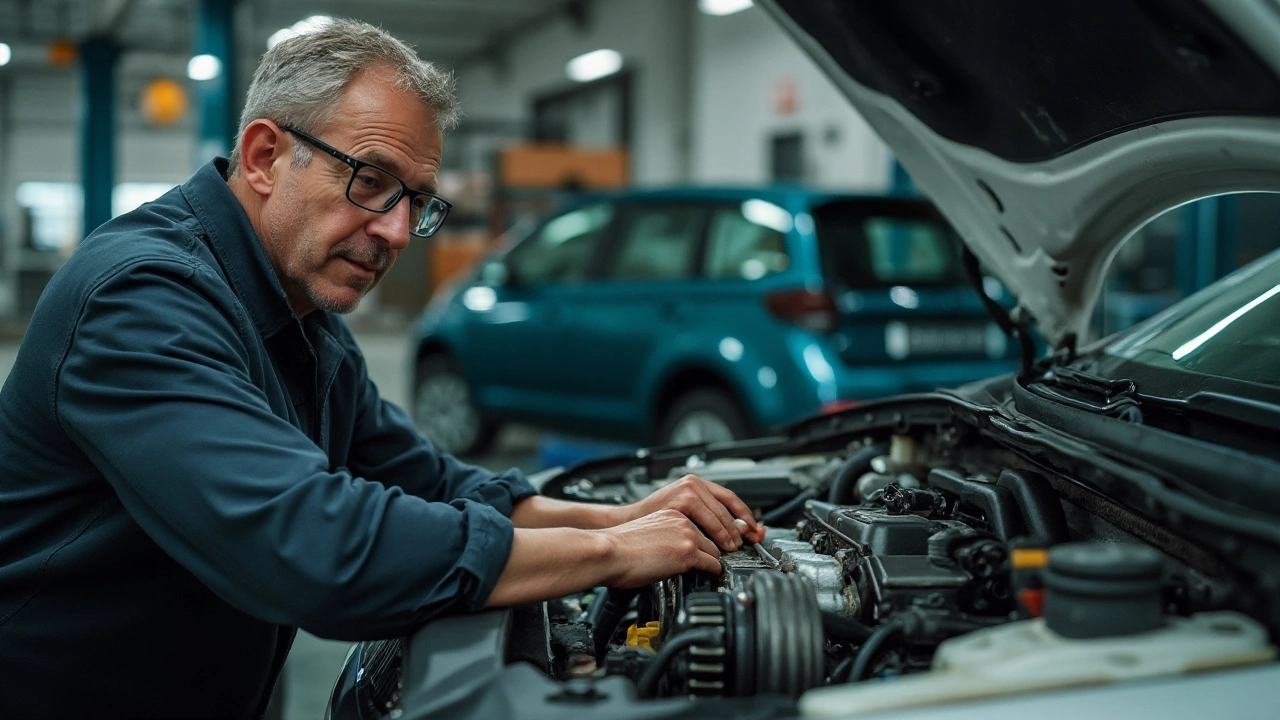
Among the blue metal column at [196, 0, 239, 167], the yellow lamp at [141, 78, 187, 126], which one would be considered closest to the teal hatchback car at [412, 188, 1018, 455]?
the blue metal column at [196, 0, 239, 167]

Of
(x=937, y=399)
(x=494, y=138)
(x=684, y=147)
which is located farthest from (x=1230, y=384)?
(x=494, y=138)

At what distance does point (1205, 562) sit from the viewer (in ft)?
4.27

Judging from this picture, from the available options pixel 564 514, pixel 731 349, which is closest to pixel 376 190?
pixel 564 514

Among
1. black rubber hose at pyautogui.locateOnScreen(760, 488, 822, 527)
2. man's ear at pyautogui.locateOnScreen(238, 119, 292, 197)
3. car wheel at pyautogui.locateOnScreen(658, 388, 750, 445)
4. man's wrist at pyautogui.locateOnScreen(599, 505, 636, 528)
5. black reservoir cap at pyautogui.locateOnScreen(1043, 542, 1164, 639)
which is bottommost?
car wheel at pyautogui.locateOnScreen(658, 388, 750, 445)

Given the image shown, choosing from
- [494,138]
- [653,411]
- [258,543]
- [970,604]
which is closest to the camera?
[258,543]

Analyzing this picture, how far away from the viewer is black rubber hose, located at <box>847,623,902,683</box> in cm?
135

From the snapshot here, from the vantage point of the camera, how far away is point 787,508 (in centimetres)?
218

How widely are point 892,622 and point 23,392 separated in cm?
124

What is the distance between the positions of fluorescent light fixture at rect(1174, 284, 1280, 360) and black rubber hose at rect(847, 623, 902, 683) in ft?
2.67

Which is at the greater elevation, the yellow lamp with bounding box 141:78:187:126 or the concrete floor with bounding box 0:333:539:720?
the yellow lamp with bounding box 141:78:187:126

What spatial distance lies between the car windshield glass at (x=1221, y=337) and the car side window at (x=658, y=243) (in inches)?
123

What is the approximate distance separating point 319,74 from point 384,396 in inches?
170

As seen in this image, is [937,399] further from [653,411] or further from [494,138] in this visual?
[494,138]

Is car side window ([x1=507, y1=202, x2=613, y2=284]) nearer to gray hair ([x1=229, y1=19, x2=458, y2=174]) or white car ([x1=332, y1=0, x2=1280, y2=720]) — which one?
white car ([x1=332, y1=0, x2=1280, y2=720])
